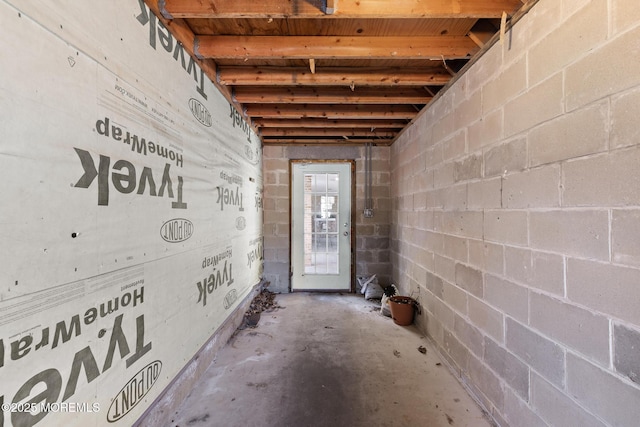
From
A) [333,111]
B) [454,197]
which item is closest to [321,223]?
[333,111]

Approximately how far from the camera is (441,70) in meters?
2.36

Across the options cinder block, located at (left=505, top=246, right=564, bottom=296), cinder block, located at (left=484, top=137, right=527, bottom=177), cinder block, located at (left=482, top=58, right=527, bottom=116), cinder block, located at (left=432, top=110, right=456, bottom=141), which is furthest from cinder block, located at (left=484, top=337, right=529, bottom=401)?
cinder block, located at (left=432, top=110, right=456, bottom=141)

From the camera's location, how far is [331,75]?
2.38 m

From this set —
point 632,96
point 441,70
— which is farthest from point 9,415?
point 441,70

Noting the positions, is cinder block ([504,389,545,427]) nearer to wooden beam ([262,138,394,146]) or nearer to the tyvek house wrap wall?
the tyvek house wrap wall

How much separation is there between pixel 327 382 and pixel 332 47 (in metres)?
2.47

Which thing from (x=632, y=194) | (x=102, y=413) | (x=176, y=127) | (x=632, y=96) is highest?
(x=176, y=127)

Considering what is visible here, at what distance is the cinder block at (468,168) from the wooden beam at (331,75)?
2.55 ft

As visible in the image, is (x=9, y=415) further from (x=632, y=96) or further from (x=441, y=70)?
(x=441, y=70)

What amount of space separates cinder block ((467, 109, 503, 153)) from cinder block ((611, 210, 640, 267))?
0.82m

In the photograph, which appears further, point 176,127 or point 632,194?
point 176,127

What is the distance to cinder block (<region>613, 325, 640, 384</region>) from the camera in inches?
37.7

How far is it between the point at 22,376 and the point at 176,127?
1.35m

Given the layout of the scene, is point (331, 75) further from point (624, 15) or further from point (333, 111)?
point (624, 15)
